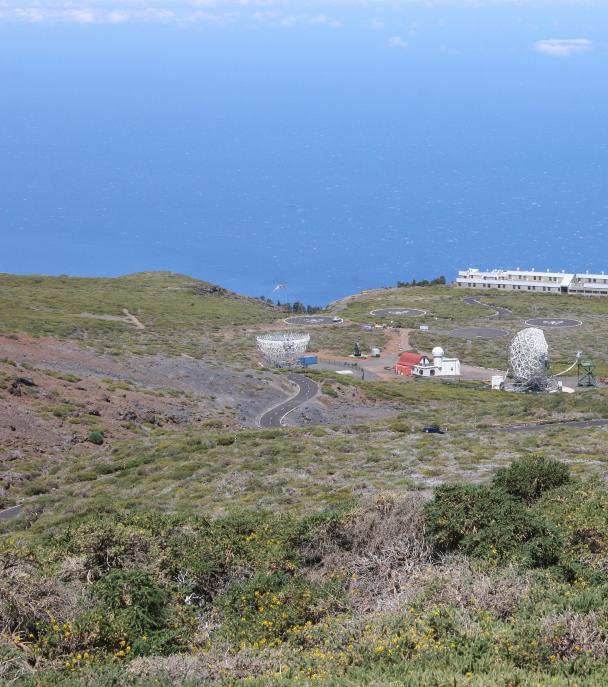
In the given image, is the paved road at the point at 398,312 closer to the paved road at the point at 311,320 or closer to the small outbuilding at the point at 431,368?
the paved road at the point at 311,320

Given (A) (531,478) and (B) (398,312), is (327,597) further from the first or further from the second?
(B) (398,312)

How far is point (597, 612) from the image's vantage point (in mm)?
13883

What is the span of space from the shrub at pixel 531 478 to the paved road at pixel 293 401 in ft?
78.1

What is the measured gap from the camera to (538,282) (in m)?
122

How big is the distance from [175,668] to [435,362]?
177 feet

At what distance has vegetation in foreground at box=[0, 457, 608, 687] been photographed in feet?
42.6

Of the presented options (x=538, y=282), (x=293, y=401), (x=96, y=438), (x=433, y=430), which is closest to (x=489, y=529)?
(x=433, y=430)

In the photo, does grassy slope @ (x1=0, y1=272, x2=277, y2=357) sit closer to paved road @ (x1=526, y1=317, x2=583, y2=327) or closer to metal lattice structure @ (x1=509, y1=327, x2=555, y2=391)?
metal lattice structure @ (x1=509, y1=327, x2=555, y2=391)

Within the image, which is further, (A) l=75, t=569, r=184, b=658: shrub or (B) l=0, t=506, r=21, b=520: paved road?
(B) l=0, t=506, r=21, b=520: paved road

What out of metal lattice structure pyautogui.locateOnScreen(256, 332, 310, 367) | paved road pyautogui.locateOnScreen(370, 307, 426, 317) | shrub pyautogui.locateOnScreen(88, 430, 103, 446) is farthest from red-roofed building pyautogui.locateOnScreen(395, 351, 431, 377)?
paved road pyautogui.locateOnScreen(370, 307, 426, 317)

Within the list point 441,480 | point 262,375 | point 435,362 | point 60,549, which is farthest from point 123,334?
point 60,549

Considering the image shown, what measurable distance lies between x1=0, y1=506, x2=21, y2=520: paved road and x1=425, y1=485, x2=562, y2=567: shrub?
49.4ft

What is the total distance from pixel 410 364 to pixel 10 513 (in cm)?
4147

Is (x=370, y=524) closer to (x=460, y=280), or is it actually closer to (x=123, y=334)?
(x=123, y=334)
